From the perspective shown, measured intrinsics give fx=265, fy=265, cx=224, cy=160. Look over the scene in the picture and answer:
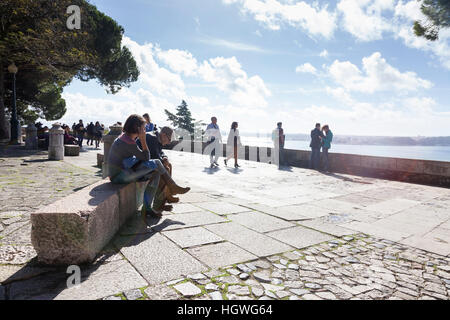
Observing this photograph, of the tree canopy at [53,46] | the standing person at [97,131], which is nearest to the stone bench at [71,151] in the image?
the tree canopy at [53,46]

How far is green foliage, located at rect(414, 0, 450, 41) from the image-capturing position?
32.1ft

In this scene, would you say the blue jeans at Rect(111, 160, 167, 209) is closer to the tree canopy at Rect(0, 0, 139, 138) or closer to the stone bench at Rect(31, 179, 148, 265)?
the stone bench at Rect(31, 179, 148, 265)

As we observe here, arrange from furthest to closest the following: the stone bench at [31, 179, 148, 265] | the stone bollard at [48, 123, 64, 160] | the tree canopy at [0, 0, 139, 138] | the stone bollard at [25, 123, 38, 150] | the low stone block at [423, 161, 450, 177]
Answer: the stone bollard at [25, 123, 38, 150] < the tree canopy at [0, 0, 139, 138] < the stone bollard at [48, 123, 64, 160] < the low stone block at [423, 161, 450, 177] < the stone bench at [31, 179, 148, 265]

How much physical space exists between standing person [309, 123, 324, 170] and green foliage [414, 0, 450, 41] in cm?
603

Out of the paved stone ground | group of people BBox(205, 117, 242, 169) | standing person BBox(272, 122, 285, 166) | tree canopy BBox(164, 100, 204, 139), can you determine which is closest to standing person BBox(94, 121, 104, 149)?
group of people BBox(205, 117, 242, 169)

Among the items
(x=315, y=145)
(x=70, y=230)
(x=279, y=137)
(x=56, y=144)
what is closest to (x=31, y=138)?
(x=56, y=144)

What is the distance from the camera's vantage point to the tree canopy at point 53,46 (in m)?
12.3

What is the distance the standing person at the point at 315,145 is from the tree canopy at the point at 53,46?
1203 cm

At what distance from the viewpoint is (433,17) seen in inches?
424

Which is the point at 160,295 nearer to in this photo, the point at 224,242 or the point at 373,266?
the point at 224,242

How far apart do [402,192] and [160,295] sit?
23.1 feet

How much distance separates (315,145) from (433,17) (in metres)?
7.04

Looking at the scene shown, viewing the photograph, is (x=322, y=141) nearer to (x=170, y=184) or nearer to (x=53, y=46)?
(x=170, y=184)
